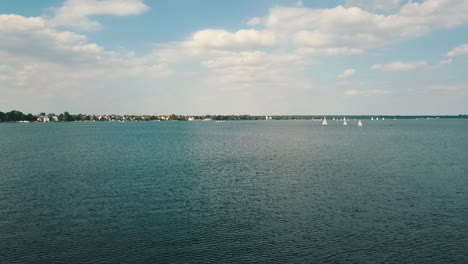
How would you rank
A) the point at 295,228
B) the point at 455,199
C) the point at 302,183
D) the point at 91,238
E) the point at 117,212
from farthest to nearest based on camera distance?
1. the point at 302,183
2. the point at 455,199
3. the point at 117,212
4. the point at 295,228
5. the point at 91,238

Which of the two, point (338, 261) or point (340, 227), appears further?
point (340, 227)

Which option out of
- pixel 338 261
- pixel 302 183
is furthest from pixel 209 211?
pixel 302 183

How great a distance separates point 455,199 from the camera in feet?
151

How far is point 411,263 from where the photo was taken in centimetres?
2789

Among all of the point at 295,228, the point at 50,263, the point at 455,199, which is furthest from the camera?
the point at 455,199

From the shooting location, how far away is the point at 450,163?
3125 inches

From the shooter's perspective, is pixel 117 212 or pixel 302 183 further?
pixel 302 183

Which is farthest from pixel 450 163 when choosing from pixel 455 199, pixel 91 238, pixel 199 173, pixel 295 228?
pixel 91 238

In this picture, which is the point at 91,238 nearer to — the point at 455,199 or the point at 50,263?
the point at 50,263

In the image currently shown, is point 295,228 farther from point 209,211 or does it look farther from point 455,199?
point 455,199

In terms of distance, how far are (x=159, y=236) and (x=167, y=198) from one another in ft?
44.7

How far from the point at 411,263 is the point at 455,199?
23118 millimetres

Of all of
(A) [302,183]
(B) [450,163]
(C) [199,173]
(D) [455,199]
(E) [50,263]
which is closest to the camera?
(E) [50,263]

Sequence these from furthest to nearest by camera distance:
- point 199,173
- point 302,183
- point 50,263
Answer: point 199,173
point 302,183
point 50,263
